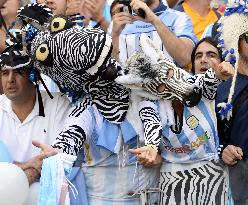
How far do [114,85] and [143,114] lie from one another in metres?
0.24

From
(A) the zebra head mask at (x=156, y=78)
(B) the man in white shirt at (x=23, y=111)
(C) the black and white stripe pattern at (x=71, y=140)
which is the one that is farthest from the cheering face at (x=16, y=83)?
(A) the zebra head mask at (x=156, y=78)

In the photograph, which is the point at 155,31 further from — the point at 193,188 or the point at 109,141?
the point at 193,188

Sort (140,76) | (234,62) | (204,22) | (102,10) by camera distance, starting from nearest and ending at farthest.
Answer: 1. (140,76)
2. (234,62)
3. (102,10)
4. (204,22)

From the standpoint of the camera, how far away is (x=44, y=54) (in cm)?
355

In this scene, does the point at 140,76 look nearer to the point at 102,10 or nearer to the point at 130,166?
the point at 130,166

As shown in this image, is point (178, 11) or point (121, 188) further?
point (178, 11)

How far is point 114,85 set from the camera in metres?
3.68

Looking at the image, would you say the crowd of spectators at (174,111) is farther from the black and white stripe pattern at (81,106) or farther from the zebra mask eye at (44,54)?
the zebra mask eye at (44,54)

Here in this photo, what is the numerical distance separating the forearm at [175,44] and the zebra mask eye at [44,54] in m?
0.92

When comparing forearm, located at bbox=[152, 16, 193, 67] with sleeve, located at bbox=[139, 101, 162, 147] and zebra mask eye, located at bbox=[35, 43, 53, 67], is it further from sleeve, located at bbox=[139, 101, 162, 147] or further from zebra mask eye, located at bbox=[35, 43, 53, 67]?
zebra mask eye, located at bbox=[35, 43, 53, 67]

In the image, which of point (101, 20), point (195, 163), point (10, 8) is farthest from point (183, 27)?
point (10, 8)

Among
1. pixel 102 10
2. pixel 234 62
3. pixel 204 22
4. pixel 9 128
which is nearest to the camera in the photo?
pixel 234 62

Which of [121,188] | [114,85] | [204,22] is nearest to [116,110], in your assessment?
[114,85]

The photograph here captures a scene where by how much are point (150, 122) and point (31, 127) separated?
892mm
